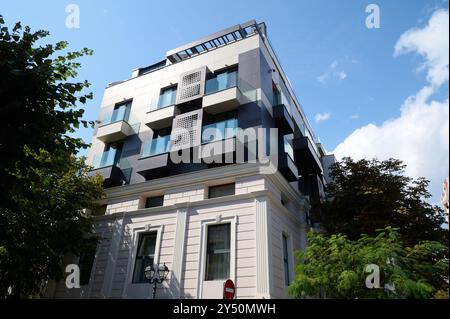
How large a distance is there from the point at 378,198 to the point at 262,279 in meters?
7.20

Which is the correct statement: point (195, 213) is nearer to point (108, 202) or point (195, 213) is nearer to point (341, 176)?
point (108, 202)

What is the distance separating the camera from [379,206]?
47.3ft

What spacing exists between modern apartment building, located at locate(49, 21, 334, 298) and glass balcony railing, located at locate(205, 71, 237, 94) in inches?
2.5

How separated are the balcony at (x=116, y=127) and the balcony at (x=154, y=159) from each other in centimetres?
298

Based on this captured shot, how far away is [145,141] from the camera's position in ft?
58.8

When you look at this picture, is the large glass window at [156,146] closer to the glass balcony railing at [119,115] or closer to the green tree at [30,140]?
the glass balcony railing at [119,115]

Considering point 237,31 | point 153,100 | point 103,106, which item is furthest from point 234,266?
point 103,106

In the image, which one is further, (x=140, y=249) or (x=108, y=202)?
(x=108, y=202)

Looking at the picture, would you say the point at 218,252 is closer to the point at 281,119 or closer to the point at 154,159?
the point at 154,159

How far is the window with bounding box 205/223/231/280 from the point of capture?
39.6ft

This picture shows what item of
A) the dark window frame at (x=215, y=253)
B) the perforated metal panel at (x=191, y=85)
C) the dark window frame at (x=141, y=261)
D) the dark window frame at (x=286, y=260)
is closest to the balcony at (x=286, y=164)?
the dark window frame at (x=286, y=260)

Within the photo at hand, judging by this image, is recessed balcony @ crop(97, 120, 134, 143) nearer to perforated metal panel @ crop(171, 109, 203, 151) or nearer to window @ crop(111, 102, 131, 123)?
window @ crop(111, 102, 131, 123)

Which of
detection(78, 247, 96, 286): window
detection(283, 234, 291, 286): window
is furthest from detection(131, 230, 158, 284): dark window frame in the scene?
detection(283, 234, 291, 286): window

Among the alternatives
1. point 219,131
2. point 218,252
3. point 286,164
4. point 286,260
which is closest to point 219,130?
point 219,131
